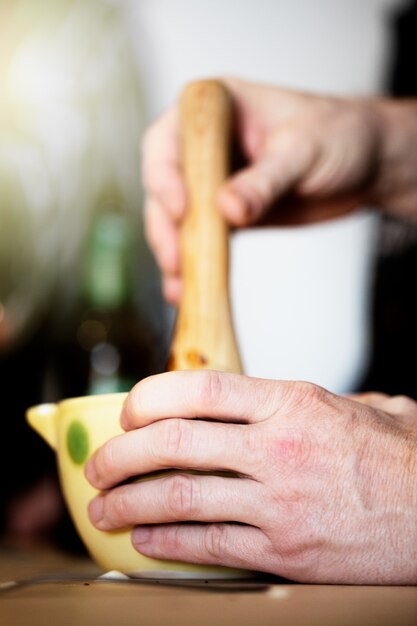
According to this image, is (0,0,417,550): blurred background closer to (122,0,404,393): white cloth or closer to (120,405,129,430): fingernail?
(122,0,404,393): white cloth

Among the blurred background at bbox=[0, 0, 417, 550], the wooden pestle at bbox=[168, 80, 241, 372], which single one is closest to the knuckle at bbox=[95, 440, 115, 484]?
the wooden pestle at bbox=[168, 80, 241, 372]

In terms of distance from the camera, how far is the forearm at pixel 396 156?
803 mm

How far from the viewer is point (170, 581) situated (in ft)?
1.20

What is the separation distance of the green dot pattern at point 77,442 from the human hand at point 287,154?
0.27m

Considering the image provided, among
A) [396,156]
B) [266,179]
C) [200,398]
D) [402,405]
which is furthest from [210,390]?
[396,156]

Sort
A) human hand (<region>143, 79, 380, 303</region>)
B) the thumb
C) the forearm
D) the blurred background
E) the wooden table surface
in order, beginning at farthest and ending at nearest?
the blurred background → the forearm → human hand (<region>143, 79, 380, 303</region>) → the thumb → the wooden table surface

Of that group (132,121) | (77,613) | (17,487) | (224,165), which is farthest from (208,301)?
Result: (132,121)

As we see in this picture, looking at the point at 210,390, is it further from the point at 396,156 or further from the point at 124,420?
the point at 396,156

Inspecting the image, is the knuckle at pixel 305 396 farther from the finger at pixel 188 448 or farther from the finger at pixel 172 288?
the finger at pixel 172 288

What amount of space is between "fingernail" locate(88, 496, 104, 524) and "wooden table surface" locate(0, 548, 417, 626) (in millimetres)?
30

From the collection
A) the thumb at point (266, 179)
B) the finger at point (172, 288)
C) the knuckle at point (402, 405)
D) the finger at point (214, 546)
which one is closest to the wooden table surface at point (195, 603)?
the finger at point (214, 546)

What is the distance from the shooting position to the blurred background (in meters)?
1.31

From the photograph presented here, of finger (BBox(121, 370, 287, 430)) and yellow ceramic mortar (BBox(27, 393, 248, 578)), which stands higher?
finger (BBox(121, 370, 287, 430))

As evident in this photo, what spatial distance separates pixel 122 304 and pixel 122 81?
71cm
